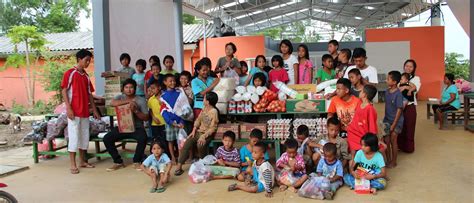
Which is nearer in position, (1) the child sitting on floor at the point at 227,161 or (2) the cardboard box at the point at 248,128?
(1) the child sitting on floor at the point at 227,161

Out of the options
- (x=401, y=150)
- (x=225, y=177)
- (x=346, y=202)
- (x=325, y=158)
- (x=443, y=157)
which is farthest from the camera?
(x=401, y=150)

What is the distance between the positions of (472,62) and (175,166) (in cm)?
971

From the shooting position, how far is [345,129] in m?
4.91

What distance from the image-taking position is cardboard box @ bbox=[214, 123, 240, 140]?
5.35m

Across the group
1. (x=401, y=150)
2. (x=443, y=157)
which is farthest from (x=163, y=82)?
(x=443, y=157)

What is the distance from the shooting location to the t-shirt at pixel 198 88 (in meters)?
5.67

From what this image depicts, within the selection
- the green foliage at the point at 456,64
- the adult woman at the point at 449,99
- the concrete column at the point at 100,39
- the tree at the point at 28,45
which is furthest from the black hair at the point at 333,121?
the green foliage at the point at 456,64

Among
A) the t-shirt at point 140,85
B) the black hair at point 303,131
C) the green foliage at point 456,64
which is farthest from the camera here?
the green foliage at point 456,64

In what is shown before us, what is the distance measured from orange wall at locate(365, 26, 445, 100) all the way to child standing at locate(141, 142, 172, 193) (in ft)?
39.2

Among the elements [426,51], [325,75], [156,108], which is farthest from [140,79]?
[426,51]

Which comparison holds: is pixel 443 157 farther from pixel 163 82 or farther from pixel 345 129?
pixel 163 82

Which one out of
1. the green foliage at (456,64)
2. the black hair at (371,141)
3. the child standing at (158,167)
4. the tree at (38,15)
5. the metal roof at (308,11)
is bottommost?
the child standing at (158,167)

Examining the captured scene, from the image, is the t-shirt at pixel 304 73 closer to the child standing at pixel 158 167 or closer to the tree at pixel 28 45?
the child standing at pixel 158 167

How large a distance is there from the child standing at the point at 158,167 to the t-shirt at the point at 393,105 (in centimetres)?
304
